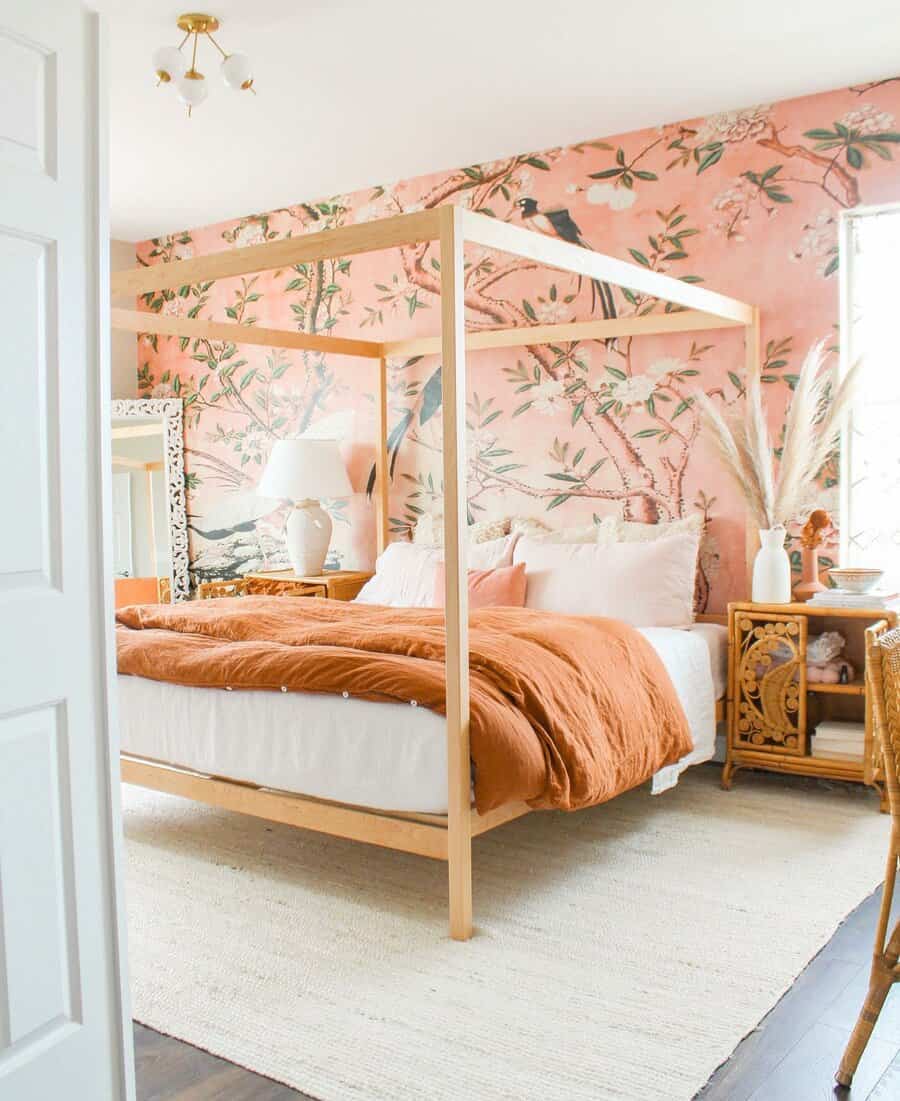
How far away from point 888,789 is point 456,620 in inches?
44.0

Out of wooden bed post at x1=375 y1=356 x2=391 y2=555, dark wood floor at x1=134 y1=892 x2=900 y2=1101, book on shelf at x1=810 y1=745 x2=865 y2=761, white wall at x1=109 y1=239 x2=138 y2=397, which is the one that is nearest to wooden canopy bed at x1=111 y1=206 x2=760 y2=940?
dark wood floor at x1=134 y1=892 x2=900 y2=1101

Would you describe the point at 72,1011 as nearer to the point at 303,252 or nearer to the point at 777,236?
the point at 303,252

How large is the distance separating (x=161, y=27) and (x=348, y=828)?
2.52m

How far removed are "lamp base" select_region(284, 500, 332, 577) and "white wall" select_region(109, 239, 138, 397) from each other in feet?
5.51

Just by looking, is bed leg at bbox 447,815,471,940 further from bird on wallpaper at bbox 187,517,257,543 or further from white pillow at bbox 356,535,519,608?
bird on wallpaper at bbox 187,517,257,543

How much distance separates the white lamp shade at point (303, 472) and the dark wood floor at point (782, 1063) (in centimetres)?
322

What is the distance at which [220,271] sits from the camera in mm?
3080

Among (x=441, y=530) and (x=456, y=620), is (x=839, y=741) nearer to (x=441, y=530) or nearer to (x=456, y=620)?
(x=456, y=620)

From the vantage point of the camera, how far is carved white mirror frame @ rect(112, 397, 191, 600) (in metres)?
6.16

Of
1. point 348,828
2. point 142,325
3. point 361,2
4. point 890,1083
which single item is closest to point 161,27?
point 361,2

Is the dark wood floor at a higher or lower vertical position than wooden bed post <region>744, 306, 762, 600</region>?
lower

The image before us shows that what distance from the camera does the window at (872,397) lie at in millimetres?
4141

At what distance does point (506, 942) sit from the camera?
2.75 m

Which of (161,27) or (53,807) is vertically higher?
(161,27)
